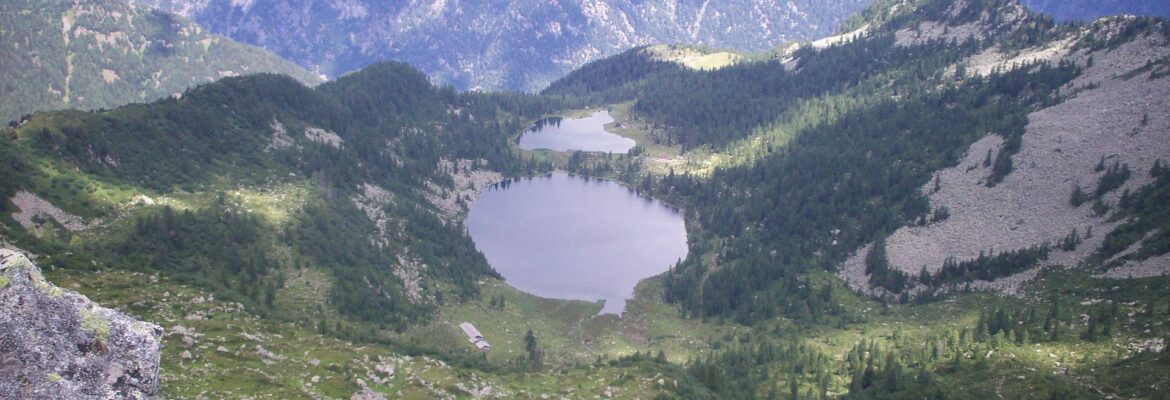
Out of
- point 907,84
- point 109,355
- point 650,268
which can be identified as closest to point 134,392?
point 109,355

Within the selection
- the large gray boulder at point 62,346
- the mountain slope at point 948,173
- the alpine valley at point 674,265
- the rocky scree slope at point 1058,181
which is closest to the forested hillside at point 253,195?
the alpine valley at point 674,265

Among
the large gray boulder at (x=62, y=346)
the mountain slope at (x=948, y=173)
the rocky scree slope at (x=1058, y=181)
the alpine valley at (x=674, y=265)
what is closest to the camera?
the large gray boulder at (x=62, y=346)

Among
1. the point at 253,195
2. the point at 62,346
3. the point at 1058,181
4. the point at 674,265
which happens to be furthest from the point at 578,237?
the point at 62,346

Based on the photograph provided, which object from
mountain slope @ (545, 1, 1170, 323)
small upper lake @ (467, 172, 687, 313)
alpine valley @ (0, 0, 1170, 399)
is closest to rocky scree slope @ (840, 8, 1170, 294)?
mountain slope @ (545, 1, 1170, 323)

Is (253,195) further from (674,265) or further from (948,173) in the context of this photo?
(948,173)

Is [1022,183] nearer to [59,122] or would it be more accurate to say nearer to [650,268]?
[650,268]

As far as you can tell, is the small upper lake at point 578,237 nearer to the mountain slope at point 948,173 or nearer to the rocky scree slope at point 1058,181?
the mountain slope at point 948,173

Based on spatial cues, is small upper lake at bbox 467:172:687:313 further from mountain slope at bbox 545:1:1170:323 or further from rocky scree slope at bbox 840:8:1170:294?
rocky scree slope at bbox 840:8:1170:294

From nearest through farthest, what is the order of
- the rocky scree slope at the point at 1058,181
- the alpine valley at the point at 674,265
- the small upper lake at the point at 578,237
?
the alpine valley at the point at 674,265, the rocky scree slope at the point at 1058,181, the small upper lake at the point at 578,237
